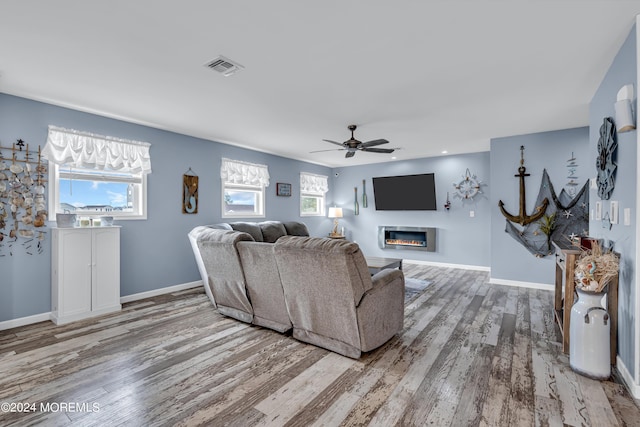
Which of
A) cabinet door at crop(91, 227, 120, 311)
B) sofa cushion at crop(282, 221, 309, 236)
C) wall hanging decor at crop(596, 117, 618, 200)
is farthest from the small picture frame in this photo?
wall hanging decor at crop(596, 117, 618, 200)

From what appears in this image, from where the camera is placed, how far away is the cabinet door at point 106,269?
143 inches

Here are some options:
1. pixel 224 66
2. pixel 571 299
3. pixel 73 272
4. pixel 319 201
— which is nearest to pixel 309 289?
pixel 224 66

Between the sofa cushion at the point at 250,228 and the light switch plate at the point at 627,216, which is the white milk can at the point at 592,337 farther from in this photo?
the sofa cushion at the point at 250,228

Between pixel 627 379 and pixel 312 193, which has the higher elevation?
pixel 312 193

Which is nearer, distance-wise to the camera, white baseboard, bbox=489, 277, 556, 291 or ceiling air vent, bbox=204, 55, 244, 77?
ceiling air vent, bbox=204, 55, 244, 77

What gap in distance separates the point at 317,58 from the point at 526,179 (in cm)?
421

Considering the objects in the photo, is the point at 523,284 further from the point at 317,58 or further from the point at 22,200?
the point at 22,200

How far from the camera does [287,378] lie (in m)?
2.26

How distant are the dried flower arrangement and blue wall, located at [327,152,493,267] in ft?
13.2

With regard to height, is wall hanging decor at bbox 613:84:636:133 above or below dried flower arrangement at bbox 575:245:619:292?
above

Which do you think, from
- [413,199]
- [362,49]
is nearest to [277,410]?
[362,49]

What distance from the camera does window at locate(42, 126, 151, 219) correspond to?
141 inches

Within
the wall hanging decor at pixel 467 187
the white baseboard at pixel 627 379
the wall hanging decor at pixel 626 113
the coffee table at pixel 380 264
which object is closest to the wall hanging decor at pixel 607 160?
the wall hanging decor at pixel 626 113

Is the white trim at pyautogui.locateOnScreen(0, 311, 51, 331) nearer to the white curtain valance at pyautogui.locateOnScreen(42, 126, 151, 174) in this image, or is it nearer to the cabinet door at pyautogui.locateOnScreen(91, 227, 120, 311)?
the cabinet door at pyautogui.locateOnScreen(91, 227, 120, 311)
